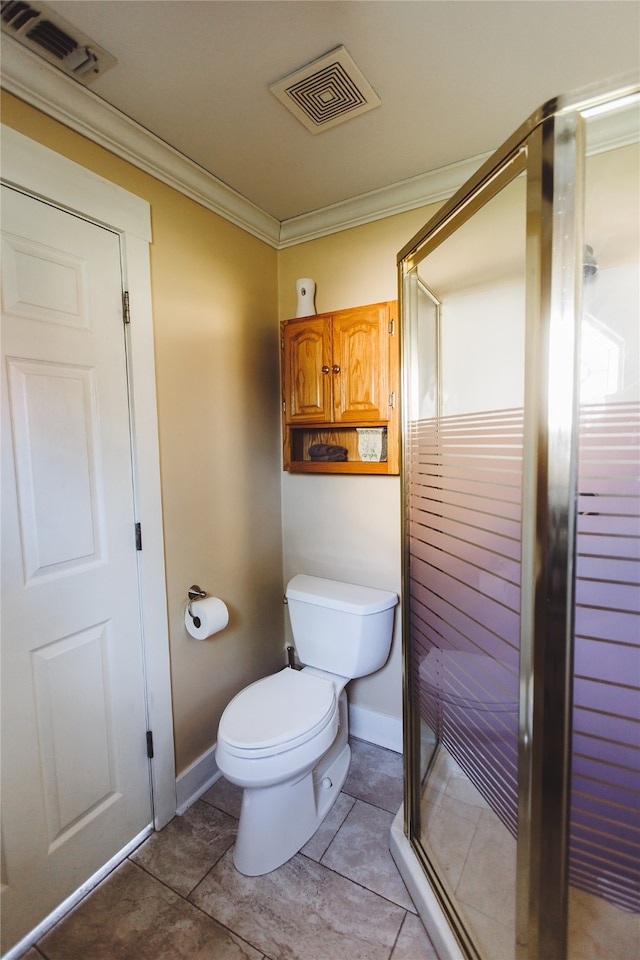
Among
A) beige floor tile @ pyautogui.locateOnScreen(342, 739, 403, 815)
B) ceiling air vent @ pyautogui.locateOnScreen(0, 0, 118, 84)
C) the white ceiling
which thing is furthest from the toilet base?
ceiling air vent @ pyautogui.locateOnScreen(0, 0, 118, 84)

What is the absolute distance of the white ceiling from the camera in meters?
0.98

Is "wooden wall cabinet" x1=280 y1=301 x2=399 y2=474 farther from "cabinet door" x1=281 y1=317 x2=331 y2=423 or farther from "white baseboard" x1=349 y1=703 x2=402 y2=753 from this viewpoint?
"white baseboard" x1=349 y1=703 x2=402 y2=753

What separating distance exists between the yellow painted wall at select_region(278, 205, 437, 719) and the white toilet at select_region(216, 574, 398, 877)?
121 mm

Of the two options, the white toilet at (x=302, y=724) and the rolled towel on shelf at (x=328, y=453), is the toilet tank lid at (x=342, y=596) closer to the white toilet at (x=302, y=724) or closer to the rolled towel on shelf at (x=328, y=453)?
the white toilet at (x=302, y=724)

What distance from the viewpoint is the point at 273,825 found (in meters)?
1.39

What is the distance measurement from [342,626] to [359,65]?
182 centimetres

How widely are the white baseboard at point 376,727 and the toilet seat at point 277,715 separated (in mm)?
455

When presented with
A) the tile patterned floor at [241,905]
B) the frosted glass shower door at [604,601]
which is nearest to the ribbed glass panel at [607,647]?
the frosted glass shower door at [604,601]

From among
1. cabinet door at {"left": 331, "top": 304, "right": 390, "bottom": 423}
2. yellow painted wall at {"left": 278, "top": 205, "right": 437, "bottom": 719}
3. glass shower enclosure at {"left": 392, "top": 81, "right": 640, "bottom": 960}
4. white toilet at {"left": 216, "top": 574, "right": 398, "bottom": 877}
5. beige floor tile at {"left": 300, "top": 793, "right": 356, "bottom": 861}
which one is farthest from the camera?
yellow painted wall at {"left": 278, "top": 205, "right": 437, "bottom": 719}

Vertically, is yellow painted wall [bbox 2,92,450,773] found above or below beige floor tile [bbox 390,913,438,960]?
above

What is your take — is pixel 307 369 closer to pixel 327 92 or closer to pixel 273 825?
pixel 327 92

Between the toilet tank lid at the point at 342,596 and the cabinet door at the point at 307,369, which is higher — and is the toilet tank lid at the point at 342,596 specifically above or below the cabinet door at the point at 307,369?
below

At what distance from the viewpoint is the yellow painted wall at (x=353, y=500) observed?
1788 millimetres

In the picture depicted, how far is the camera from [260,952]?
1149 mm
